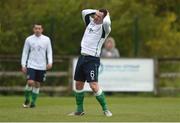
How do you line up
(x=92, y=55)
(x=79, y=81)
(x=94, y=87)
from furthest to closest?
(x=79, y=81)
(x=92, y=55)
(x=94, y=87)

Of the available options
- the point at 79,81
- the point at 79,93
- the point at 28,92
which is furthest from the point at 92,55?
the point at 28,92

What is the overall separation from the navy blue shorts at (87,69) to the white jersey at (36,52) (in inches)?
124

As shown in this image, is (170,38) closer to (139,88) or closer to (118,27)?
(118,27)

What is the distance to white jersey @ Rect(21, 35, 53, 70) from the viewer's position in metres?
18.7

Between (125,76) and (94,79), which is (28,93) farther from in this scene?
(125,76)

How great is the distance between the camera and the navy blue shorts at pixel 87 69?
15.4 metres

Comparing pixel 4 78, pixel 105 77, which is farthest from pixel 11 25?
pixel 105 77

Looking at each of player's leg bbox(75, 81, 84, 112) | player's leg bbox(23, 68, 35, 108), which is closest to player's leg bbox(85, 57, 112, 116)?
player's leg bbox(75, 81, 84, 112)

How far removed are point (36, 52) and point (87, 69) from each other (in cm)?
354

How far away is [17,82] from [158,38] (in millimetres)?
8069

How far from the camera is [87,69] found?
50.7 feet

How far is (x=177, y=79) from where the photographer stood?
2716cm

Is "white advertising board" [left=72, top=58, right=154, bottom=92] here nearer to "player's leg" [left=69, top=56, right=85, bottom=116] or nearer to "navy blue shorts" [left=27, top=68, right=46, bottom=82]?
"navy blue shorts" [left=27, top=68, right=46, bottom=82]

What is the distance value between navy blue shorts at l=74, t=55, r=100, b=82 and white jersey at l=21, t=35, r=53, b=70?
3.14 m
